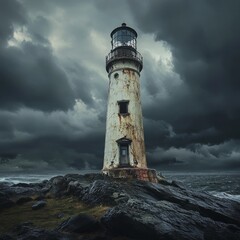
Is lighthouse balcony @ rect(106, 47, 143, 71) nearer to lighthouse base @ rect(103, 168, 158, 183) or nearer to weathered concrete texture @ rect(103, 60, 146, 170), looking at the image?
weathered concrete texture @ rect(103, 60, 146, 170)

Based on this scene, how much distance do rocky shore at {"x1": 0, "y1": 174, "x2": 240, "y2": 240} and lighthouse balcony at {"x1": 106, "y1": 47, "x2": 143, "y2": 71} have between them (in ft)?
→ 33.3

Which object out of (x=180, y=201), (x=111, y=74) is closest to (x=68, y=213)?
(x=180, y=201)

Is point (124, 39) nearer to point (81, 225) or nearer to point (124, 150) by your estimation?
point (124, 150)

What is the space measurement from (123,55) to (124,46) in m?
1.00

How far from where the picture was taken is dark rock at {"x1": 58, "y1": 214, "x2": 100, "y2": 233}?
902cm

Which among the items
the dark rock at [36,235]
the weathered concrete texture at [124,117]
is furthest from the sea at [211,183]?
the dark rock at [36,235]

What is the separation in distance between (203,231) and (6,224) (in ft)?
25.6

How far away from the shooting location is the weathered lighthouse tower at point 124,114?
19.3 metres

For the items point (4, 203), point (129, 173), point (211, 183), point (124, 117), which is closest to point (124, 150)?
point (129, 173)

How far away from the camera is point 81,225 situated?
9.12 m

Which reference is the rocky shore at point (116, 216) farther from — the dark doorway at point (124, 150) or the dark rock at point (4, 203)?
the dark doorway at point (124, 150)

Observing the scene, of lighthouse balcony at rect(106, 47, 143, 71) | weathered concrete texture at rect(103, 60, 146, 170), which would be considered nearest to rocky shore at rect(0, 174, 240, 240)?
weathered concrete texture at rect(103, 60, 146, 170)

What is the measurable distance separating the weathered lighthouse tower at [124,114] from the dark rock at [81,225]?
8.68 metres

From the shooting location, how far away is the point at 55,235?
27.5 ft
